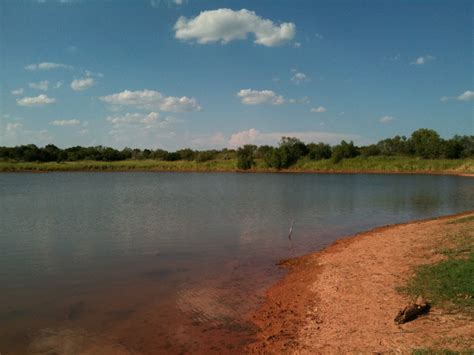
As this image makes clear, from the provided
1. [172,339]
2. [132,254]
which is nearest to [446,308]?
[172,339]

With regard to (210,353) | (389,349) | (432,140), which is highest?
(432,140)

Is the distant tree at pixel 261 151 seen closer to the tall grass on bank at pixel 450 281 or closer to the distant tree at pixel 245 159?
the distant tree at pixel 245 159

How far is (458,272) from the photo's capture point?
9602mm

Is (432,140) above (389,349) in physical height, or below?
above

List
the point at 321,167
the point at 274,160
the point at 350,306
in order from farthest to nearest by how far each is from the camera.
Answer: the point at 274,160 < the point at 321,167 < the point at 350,306

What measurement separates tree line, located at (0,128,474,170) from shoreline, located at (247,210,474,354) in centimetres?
8353

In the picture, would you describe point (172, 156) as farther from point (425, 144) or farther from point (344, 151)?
point (425, 144)

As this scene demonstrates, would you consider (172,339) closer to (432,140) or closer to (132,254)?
(132,254)

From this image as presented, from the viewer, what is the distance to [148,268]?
1373 centimetres

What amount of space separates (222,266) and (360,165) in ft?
273

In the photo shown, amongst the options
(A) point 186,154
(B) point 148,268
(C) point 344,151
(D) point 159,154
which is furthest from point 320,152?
(B) point 148,268

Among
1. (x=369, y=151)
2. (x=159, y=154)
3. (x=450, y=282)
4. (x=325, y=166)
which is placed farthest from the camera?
(x=159, y=154)

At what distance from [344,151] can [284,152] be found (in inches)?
644

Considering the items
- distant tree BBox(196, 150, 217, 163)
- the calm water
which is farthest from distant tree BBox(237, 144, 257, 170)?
the calm water
